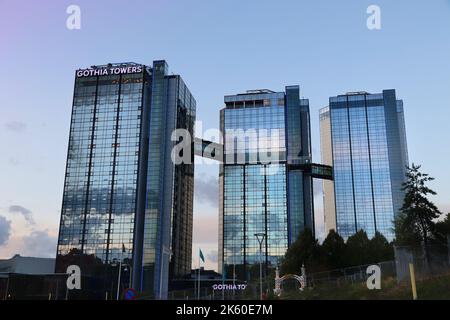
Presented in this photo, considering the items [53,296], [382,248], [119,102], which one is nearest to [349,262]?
[382,248]

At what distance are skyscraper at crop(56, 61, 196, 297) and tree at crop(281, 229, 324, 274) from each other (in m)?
81.4

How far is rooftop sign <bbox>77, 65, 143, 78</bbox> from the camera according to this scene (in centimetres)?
19473

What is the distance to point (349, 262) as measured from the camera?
97438 mm

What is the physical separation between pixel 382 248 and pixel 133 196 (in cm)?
10378

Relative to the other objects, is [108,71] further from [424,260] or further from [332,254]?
[424,260]

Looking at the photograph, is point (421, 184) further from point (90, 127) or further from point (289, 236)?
point (90, 127)

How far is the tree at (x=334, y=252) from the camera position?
317 ft

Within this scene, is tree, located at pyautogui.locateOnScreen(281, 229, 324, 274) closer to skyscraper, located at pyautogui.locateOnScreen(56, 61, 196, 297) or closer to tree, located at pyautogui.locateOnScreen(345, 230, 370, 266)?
tree, located at pyautogui.locateOnScreen(345, 230, 370, 266)

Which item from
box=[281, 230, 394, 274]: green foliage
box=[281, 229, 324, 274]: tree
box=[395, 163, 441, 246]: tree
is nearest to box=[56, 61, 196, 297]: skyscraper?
box=[281, 229, 324, 274]: tree

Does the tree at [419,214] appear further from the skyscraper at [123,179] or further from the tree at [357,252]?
the skyscraper at [123,179]

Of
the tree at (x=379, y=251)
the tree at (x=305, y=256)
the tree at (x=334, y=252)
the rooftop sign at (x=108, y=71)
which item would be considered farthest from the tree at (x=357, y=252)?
the rooftop sign at (x=108, y=71)

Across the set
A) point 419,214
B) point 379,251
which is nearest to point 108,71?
point 379,251

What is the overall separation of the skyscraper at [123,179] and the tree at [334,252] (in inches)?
3473

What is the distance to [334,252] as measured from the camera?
9806 cm
